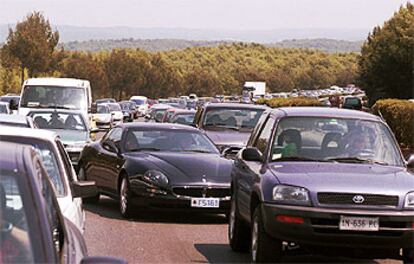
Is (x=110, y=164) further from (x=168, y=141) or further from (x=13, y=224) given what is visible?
(x=13, y=224)

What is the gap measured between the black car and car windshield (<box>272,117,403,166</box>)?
6592 mm

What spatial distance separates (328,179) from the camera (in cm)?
1040

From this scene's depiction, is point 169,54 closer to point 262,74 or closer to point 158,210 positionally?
point 262,74

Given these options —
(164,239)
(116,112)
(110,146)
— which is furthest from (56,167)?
(116,112)

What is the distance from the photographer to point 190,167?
15.5 m

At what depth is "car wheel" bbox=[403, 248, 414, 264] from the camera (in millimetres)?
10438

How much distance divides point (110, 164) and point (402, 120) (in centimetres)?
1995

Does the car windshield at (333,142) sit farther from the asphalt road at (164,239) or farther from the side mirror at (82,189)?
the side mirror at (82,189)

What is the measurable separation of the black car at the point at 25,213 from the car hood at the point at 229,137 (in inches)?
672

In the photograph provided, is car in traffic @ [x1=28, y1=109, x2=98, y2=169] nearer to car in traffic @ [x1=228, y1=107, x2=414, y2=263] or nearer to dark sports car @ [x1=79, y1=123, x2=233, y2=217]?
dark sports car @ [x1=79, y1=123, x2=233, y2=217]

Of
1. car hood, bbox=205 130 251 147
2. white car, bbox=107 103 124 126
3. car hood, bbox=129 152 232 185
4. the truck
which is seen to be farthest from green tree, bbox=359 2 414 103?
car hood, bbox=129 152 232 185

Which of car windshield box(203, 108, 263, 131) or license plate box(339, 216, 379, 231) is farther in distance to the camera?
car windshield box(203, 108, 263, 131)

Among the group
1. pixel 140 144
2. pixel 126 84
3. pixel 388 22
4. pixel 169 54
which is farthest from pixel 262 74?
pixel 140 144

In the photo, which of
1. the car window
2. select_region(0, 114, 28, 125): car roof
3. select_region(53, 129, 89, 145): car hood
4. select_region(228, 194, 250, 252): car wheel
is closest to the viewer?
the car window
